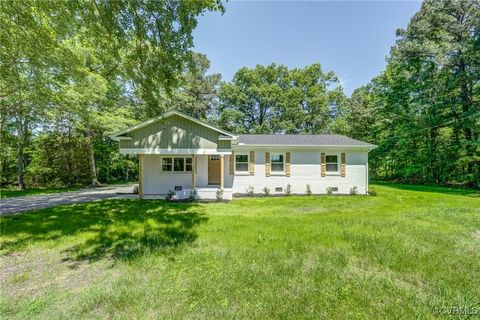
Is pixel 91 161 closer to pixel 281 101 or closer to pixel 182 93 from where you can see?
pixel 182 93

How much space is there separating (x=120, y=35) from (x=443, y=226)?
36.7 ft

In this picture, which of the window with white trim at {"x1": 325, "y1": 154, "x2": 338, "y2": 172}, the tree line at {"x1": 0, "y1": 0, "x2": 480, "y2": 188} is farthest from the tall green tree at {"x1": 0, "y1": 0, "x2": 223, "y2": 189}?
the window with white trim at {"x1": 325, "y1": 154, "x2": 338, "y2": 172}

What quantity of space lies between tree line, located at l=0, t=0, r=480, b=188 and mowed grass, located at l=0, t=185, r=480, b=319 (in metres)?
4.86

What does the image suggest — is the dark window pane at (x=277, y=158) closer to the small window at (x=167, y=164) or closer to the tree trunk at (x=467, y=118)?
the small window at (x=167, y=164)

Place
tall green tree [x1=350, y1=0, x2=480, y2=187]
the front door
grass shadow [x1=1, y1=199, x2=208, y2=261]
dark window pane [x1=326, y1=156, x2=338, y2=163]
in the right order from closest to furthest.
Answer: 1. grass shadow [x1=1, y1=199, x2=208, y2=261]
2. dark window pane [x1=326, y1=156, x2=338, y2=163]
3. the front door
4. tall green tree [x1=350, y1=0, x2=480, y2=187]

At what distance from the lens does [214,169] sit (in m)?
15.1

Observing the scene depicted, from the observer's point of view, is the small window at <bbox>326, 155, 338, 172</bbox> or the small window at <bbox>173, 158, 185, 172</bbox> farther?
the small window at <bbox>326, 155, 338, 172</bbox>

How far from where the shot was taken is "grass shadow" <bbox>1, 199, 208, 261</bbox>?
525 cm

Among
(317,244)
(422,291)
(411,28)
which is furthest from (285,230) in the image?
(411,28)

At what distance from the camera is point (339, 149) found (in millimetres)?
14281

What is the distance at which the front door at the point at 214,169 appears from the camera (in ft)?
49.3

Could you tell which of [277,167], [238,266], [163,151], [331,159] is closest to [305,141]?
[331,159]

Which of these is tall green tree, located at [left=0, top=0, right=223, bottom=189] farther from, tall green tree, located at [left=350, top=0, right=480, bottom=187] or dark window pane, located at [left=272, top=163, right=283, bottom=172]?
tall green tree, located at [left=350, top=0, right=480, bottom=187]

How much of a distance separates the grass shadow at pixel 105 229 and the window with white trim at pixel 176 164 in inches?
167
